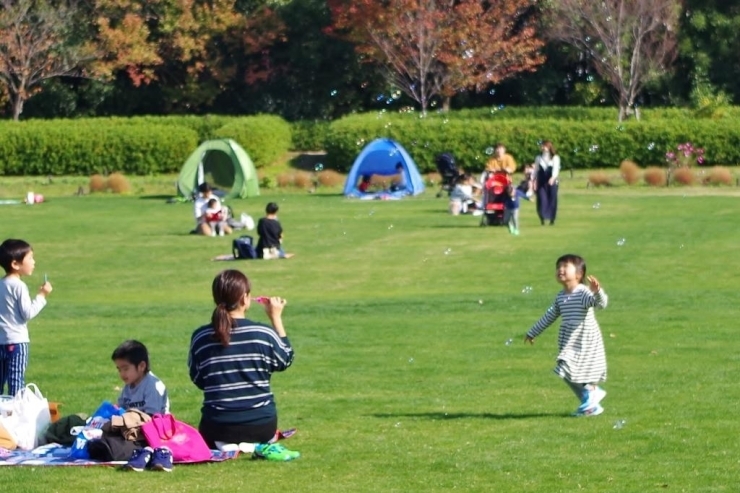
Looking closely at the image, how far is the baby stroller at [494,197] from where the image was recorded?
2834 centimetres

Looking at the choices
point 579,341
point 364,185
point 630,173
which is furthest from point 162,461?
point 630,173

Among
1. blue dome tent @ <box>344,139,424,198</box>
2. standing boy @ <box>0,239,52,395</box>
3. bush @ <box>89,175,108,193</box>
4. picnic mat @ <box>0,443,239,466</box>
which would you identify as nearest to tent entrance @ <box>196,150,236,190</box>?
bush @ <box>89,175,108,193</box>

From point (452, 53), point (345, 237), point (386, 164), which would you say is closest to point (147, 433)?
point (345, 237)

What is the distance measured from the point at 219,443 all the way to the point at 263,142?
37679 millimetres

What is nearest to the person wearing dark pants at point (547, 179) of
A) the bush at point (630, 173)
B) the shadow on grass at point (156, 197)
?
the bush at point (630, 173)

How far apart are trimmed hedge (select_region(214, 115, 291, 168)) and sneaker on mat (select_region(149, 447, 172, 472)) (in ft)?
123

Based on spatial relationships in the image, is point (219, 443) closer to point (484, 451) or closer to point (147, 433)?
point (147, 433)

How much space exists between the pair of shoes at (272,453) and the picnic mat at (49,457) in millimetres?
146

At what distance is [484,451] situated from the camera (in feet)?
29.6

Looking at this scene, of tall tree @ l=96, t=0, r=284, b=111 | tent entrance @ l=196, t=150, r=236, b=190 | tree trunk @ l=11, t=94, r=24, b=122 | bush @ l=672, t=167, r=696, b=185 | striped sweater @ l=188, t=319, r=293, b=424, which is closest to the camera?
striped sweater @ l=188, t=319, r=293, b=424

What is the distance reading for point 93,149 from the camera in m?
46.2

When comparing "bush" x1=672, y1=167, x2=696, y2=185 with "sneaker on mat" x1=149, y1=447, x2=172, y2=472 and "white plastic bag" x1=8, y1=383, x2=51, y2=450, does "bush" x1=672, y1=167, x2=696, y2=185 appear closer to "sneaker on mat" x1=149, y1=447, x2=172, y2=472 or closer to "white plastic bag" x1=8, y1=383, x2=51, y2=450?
"white plastic bag" x1=8, y1=383, x2=51, y2=450

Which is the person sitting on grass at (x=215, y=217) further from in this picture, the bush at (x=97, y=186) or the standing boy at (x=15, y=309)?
the standing boy at (x=15, y=309)

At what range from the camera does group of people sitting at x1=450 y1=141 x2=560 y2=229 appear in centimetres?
2780
